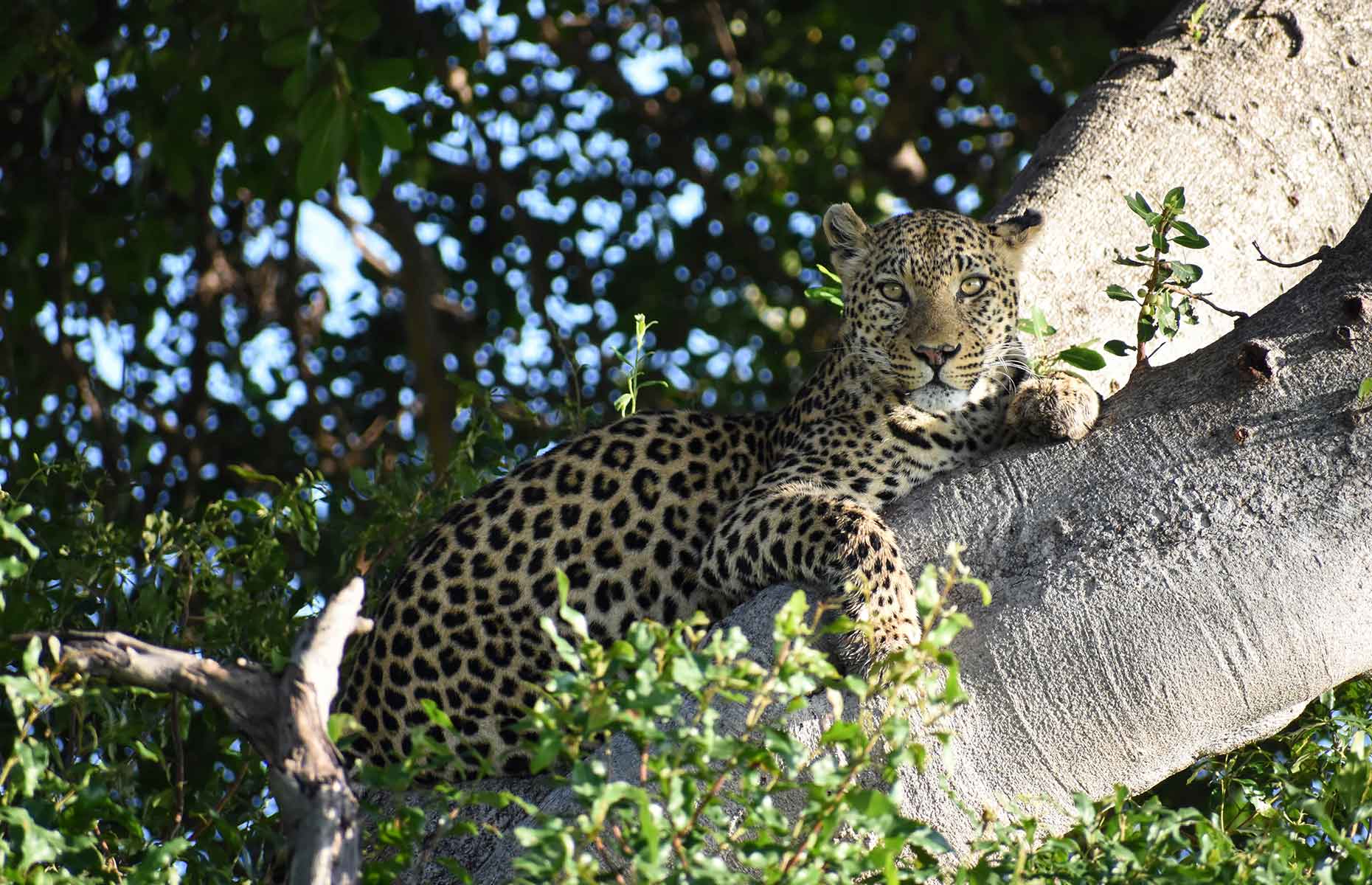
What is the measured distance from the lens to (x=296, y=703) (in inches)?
123

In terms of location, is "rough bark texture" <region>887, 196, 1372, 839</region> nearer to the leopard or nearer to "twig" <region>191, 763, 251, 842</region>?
the leopard

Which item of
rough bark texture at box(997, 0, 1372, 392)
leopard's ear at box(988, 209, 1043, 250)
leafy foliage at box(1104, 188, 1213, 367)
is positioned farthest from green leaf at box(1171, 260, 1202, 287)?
leopard's ear at box(988, 209, 1043, 250)

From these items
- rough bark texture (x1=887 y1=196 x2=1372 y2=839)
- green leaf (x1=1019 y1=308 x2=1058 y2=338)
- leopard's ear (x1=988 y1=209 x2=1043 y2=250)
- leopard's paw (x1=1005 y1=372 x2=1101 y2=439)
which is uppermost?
leopard's ear (x1=988 y1=209 x2=1043 y2=250)

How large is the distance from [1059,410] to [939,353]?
1.43 metres

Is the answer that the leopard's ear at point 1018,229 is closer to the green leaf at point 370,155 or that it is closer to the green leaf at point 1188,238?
the green leaf at point 1188,238

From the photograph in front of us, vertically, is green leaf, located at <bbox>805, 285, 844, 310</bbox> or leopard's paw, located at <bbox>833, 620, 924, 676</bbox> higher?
green leaf, located at <bbox>805, 285, 844, 310</bbox>

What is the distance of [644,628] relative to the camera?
9.45ft

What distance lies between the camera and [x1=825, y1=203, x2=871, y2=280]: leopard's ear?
648 cm

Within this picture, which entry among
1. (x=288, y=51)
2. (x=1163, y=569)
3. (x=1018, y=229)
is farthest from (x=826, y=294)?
(x=288, y=51)

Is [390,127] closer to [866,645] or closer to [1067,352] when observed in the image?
[1067,352]

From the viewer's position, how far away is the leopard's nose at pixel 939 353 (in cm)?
577

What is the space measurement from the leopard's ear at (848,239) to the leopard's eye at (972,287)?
54cm

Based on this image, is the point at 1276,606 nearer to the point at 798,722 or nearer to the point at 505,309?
the point at 798,722

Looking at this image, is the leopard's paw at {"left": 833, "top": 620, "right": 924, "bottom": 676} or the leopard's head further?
the leopard's head
